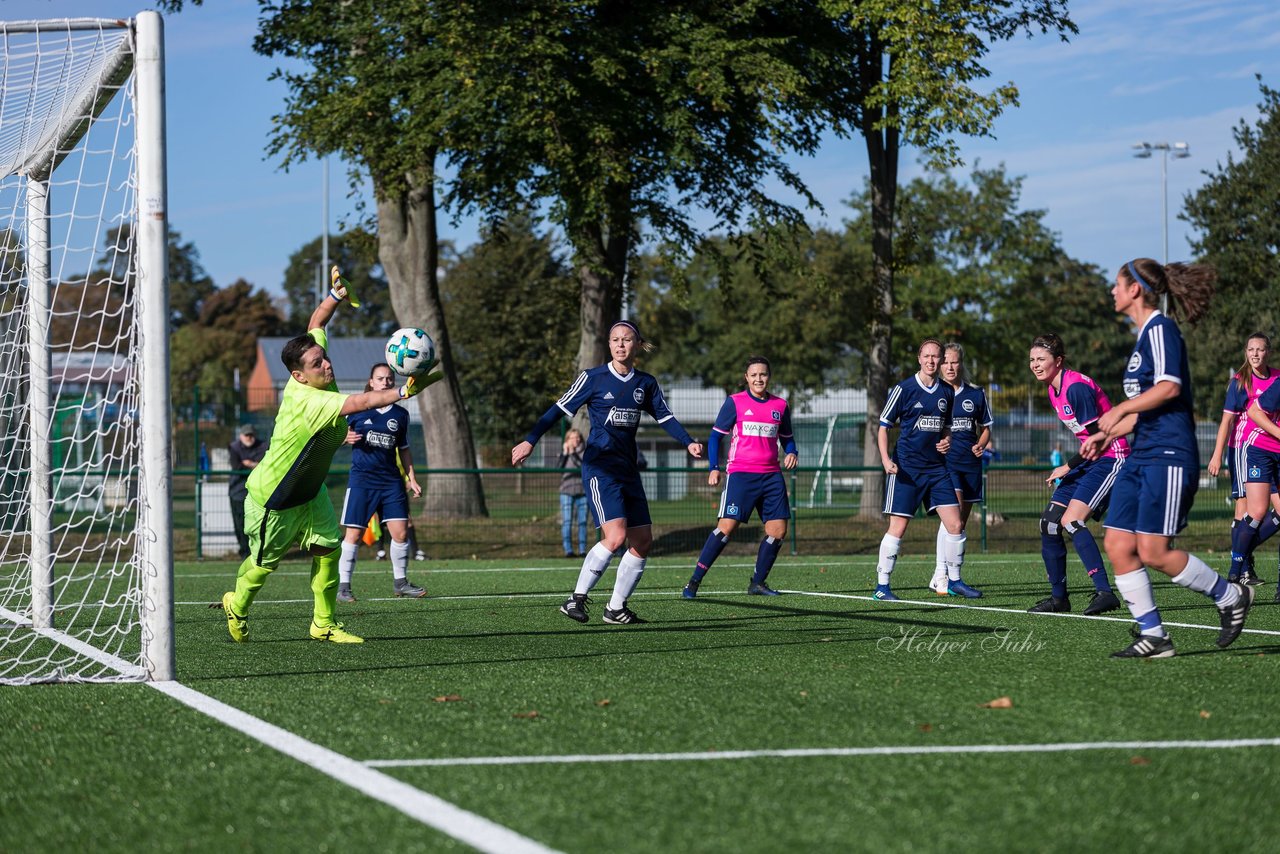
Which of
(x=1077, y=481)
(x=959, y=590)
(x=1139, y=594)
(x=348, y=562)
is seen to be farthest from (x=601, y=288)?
(x=1139, y=594)

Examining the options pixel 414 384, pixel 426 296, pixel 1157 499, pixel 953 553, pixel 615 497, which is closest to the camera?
pixel 1157 499

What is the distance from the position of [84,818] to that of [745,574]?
38.4 ft

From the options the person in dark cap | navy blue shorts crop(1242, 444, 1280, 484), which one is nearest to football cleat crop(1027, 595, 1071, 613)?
navy blue shorts crop(1242, 444, 1280, 484)

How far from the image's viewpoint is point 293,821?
162 inches

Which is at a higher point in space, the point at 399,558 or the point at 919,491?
the point at 919,491

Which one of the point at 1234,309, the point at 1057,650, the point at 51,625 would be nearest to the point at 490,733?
the point at 1057,650

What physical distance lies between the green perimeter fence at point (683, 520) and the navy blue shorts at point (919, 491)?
24.2 ft

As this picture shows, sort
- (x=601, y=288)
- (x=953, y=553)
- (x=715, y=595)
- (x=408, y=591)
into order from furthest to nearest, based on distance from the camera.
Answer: (x=601, y=288)
(x=408, y=591)
(x=715, y=595)
(x=953, y=553)

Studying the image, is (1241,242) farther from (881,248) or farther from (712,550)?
(712,550)

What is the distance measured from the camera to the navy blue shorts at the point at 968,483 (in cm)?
1286

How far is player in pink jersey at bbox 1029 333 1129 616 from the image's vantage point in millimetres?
10227

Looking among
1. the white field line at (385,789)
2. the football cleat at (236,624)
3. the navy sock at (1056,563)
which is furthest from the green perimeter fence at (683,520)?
the white field line at (385,789)

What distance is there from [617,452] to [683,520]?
36.6 ft

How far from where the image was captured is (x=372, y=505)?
12.6 m
